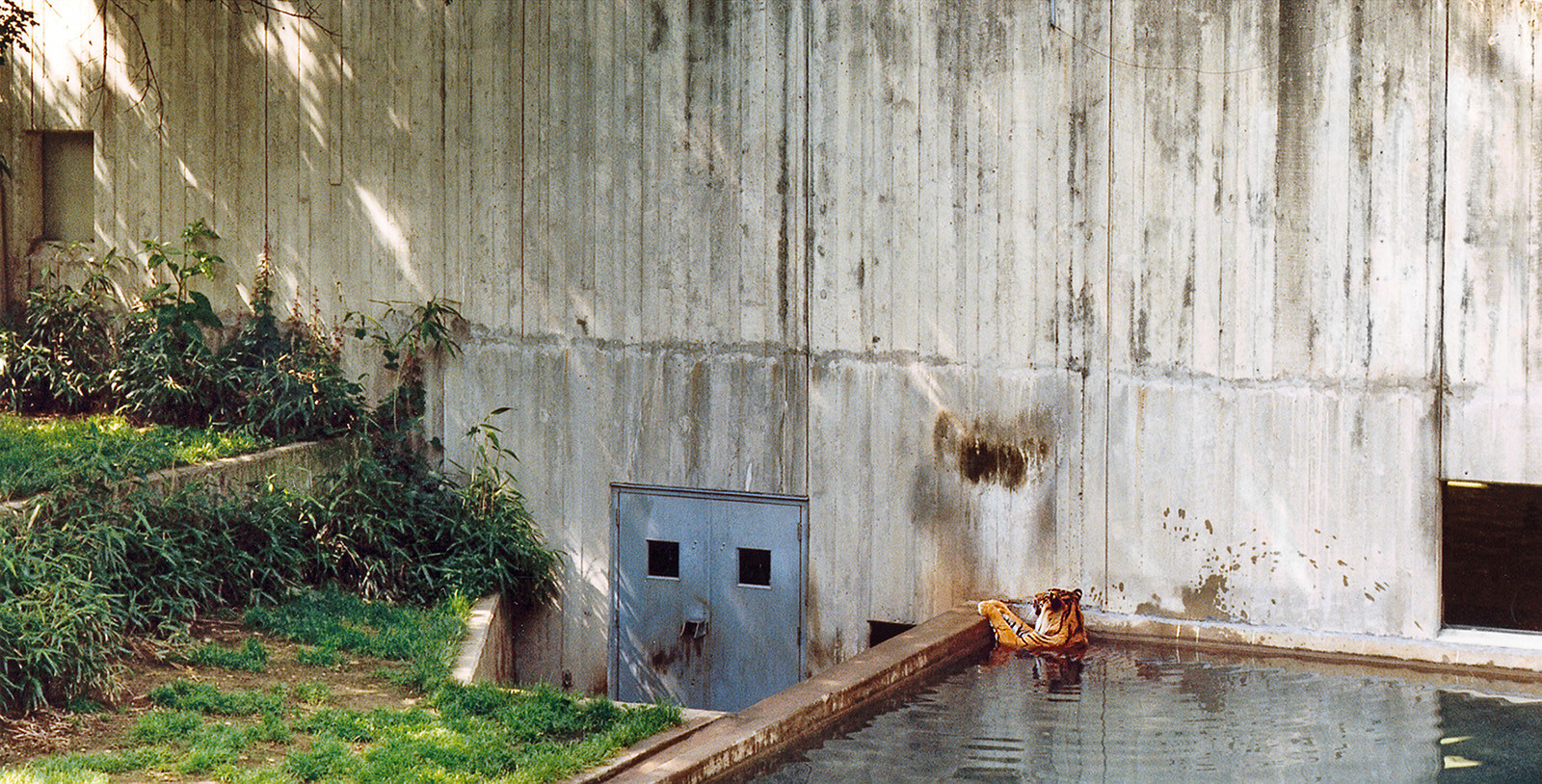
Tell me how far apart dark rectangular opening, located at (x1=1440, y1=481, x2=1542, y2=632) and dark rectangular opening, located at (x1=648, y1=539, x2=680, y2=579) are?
16.4ft

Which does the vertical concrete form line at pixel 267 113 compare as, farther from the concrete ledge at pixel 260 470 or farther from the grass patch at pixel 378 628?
the grass patch at pixel 378 628

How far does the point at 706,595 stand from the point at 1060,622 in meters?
2.20

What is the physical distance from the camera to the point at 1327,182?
7227mm

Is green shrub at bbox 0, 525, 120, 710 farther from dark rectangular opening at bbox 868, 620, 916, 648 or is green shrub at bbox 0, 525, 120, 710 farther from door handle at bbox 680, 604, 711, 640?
dark rectangular opening at bbox 868, 620, 916, 648

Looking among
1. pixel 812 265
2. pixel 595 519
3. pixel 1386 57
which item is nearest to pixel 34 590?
pixel 595 519

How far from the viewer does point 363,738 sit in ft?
18.7

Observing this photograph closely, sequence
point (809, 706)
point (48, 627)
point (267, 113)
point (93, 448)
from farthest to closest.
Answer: point (267, 113) → point (93, 448) → point (809, 706) → point (48, 627)

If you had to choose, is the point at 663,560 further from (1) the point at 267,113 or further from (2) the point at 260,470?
(1) the point at 267,113

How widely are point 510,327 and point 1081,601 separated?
374 centimetres

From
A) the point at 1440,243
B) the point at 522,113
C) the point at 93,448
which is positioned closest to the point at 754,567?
the point at 522,113

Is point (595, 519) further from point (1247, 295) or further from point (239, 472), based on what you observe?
point (1247, 295)

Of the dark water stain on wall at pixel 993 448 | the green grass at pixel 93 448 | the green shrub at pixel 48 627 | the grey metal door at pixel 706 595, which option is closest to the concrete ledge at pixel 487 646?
the grey metal door at pixel 706 595

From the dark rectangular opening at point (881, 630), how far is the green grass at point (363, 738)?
7.94 feet

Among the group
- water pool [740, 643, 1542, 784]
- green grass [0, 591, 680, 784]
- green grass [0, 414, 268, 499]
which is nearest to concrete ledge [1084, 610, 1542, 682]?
water pool [740, 643, 1542, 784]
